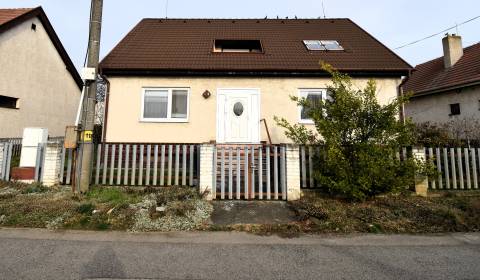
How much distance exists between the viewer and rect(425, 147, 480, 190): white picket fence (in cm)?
639

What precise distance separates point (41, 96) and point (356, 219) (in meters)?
15.7

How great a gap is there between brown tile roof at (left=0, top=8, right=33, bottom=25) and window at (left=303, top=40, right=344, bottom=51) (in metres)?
13.5

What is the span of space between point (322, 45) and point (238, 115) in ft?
16.4

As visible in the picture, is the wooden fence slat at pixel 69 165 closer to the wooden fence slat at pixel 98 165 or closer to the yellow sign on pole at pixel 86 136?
the wooden fence slat at pixel 98 165

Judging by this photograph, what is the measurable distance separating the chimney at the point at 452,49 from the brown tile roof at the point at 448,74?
0.85ft

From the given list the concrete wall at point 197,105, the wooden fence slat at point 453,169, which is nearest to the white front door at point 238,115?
the concrete wall at point 197,105

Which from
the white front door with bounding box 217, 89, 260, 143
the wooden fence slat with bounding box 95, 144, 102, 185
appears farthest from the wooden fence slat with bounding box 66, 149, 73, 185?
the white front door with bounding box 217, 89, 260, 143

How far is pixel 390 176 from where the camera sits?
5.33 m

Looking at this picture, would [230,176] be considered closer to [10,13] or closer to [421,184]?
[421,184]

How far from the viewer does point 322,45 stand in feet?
35.8

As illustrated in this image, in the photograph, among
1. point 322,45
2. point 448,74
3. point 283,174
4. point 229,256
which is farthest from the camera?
point 448,74

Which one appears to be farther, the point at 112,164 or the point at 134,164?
the point at 112,164

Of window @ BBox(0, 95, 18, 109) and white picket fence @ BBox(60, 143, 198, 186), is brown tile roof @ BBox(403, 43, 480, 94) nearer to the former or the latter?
white picket fence @ BBox(60, 143, 198, 186)

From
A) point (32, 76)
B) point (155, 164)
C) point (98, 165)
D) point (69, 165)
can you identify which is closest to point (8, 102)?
point (32, 76)
